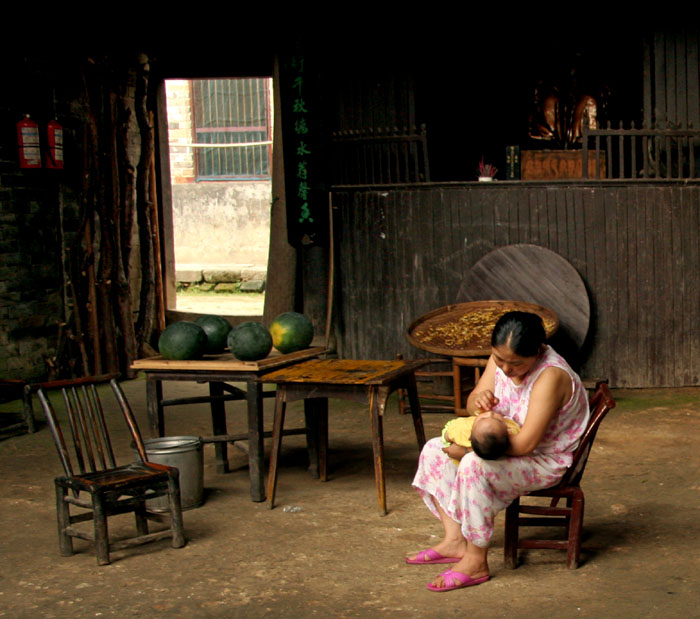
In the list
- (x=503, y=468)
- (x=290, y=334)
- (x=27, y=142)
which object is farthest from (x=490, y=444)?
(x=27, y=142)

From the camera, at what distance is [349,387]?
474 centimetres

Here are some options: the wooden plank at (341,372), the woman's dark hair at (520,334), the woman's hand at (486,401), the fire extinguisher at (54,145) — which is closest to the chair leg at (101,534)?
the wooden plank at (341,372)

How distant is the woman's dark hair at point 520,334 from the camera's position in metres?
3.79

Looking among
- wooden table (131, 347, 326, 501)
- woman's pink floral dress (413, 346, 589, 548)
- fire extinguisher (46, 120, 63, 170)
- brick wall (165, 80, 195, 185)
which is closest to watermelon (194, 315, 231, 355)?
wooden table (131, 347, 326, 501)

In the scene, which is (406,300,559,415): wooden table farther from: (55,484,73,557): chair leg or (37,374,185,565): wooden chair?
(55,484,73,557): chair leg

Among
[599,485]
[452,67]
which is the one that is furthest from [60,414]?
[452,67]

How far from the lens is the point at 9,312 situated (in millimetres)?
8180

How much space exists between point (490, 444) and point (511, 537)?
0.54 m

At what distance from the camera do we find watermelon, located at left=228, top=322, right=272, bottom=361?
16.7ft

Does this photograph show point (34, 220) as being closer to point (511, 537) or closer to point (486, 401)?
point (486, 401)

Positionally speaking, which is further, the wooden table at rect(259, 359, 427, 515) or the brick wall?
the brick wall

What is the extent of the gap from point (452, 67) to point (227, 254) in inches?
273

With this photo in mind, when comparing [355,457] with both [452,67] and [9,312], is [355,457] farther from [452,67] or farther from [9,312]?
[452,67]

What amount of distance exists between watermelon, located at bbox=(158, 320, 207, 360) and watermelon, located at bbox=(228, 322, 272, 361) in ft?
0.59
